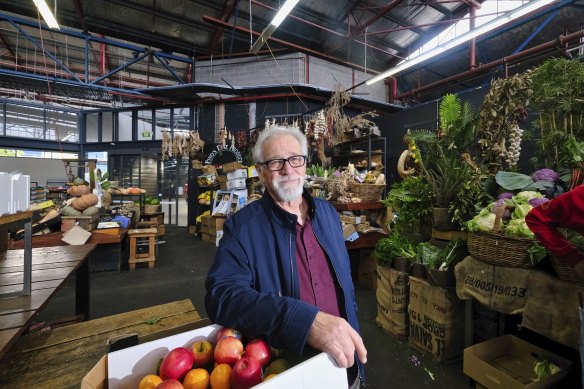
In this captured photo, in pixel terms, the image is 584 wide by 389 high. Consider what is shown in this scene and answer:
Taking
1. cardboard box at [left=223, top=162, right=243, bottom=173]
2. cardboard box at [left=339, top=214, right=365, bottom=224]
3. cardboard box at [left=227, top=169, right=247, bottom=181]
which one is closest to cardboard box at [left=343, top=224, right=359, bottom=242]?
cardboard box at [left=339, top=214, right=365, bottom=224]

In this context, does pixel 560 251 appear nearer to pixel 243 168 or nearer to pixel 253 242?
pixel 253 242

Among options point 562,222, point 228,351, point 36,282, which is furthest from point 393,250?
point 36,282

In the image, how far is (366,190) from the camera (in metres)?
3.98

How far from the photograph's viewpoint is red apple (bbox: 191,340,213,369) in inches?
33.8

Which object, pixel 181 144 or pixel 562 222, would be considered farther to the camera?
pixel 181 144

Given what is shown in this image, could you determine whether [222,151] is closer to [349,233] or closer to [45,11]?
[45,11]

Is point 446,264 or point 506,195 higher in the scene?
point 506,195

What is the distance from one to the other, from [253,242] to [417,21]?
9120 mm

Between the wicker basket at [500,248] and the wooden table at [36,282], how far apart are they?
8.47 feet

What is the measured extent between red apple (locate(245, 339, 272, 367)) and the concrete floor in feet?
5.30

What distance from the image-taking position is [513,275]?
5.96ft

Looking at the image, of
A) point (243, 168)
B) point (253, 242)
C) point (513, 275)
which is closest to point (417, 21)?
point (243, 168)

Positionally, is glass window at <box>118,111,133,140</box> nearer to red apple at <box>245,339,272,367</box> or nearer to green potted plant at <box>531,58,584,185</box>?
red apple at <box>245,339,272,367</box>

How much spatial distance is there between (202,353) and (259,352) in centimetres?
18
